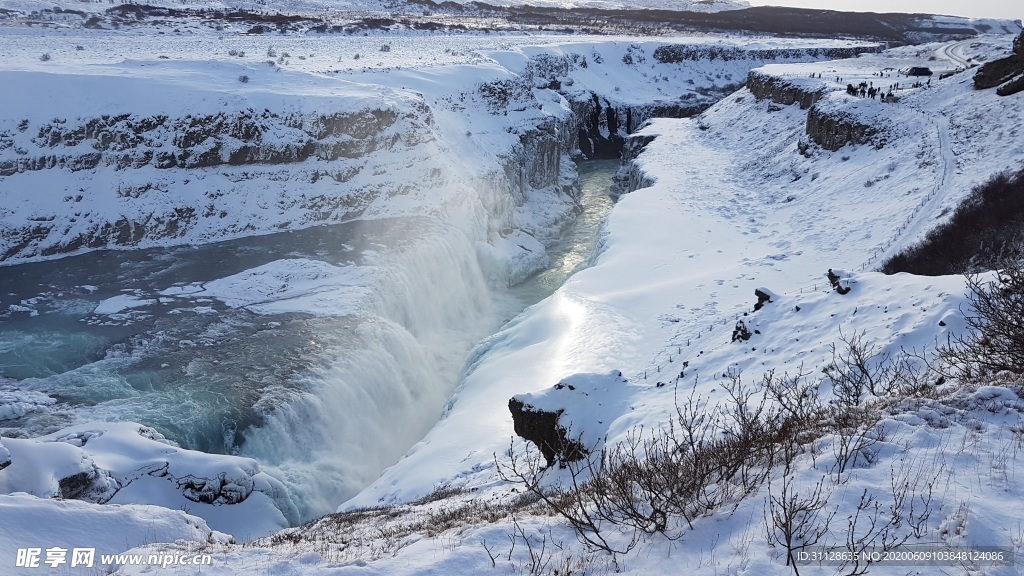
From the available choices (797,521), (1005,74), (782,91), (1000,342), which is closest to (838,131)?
(1005,74)

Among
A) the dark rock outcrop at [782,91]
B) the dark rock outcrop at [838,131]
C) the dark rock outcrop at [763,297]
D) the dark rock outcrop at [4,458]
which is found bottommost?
the dark rock outcrop at [4,458]

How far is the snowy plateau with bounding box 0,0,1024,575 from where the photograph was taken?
5.96 metres

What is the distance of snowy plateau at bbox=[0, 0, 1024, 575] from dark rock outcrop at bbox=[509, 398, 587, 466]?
6cm

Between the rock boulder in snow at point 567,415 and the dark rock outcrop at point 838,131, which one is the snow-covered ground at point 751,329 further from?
the dark rock outcrop at point 838,131

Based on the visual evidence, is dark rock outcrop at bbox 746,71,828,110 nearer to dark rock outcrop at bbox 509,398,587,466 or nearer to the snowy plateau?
the snowy plateau

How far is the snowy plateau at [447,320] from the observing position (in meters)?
5.96

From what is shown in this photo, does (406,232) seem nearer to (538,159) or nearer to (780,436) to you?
(538,159)

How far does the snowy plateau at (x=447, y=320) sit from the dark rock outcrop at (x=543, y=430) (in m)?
0.06

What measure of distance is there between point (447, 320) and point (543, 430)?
50.4 ft

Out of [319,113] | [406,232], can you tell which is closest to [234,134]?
[319,113]

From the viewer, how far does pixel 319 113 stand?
92.4 ft

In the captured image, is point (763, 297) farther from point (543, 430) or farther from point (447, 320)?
point (447, 320)

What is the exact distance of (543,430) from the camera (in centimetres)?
1136

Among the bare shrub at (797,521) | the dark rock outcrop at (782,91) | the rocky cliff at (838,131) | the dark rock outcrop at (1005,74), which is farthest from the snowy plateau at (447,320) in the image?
the dark rock outcrop at (1005,74)
